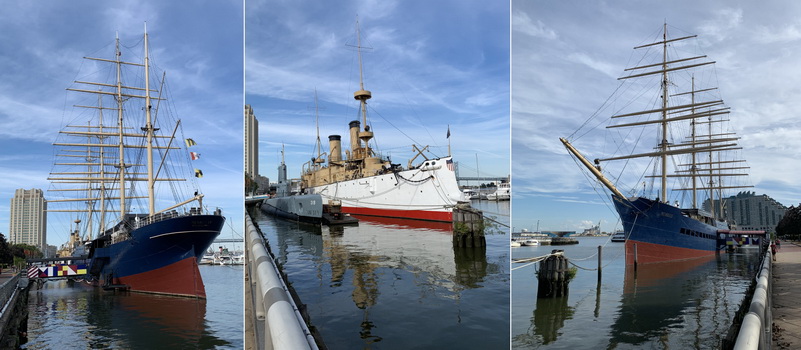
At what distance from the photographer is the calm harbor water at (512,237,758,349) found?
9.52 metres

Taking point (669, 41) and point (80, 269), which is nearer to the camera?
point (80, 269)

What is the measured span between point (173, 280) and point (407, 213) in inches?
513

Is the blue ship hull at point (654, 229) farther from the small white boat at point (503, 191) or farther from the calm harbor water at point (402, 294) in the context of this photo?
the calm harbor water at point (402, 294)

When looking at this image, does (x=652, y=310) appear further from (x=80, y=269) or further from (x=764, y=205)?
(x=764, y=205)

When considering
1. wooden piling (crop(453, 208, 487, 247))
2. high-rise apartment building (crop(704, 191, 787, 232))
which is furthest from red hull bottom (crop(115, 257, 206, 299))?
high-rise apartment building (crop(704, 191, 787, 232))

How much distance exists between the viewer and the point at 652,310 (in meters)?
12.8

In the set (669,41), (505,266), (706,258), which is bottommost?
(706,258)

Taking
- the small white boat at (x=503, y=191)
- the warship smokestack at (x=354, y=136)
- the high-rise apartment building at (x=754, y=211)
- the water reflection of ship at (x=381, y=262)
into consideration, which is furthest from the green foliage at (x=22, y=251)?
the high-rise apartment building at (x=754, y=211)

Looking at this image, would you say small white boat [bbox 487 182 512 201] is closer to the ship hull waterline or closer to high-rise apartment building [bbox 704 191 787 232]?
the ship hull waterline

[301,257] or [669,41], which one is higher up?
[669,41]

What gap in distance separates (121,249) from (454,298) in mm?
19119

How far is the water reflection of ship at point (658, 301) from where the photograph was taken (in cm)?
1018

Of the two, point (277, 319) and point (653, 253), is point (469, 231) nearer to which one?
point (653, 253)

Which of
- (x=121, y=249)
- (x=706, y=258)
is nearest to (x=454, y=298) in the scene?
(x=121, y=249)
